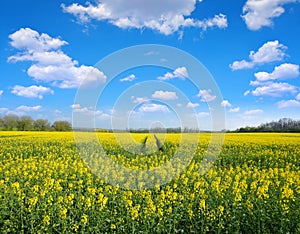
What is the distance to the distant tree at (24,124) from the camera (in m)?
55.9

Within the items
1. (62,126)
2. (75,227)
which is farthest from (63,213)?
(62,126)

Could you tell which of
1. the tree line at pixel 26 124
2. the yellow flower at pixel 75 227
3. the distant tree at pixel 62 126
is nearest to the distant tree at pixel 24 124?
the tree line at pixel 26 124

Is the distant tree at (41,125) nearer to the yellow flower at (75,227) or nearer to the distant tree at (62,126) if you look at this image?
the distant tree at (62,126)

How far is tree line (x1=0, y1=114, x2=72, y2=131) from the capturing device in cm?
5525

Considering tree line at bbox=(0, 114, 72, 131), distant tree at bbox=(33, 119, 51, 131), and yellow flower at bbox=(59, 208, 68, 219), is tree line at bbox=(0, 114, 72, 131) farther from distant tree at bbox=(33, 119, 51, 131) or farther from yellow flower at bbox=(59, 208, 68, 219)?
yellow flower at bbox=(59, 208, 68, 219)

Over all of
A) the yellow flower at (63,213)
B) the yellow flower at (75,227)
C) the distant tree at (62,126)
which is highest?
the distant tree at (62,126)

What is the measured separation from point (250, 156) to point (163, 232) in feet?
36.9

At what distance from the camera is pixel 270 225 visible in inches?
265

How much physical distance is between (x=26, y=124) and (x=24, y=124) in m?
0.31

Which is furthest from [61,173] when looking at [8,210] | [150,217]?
[150,217]

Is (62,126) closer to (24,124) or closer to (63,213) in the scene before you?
(24,124)

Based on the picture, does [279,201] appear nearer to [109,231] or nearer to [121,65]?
[109,231]

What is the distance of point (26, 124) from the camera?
5622 cm

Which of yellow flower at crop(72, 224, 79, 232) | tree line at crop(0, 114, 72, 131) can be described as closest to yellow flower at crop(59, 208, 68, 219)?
yellow flower at crop(72, 224, 79, 232)
